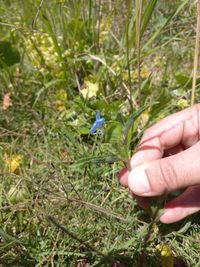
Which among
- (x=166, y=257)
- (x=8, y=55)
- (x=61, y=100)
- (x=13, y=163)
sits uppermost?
(x=8, y=55)

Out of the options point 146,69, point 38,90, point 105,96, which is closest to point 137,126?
point 105,96

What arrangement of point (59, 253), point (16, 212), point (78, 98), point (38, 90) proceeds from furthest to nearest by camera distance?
point (38, 90) → point (78, 98) → point (16, 212) → point (59, 253)

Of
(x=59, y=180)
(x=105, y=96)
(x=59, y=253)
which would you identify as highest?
(x=105, y=96)

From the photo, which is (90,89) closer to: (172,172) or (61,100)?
(61,100)

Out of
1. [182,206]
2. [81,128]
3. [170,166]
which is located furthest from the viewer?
[81,128]

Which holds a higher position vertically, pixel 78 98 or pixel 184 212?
pixel 78 98

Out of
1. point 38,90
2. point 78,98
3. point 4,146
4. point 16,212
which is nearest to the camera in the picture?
point 16,212

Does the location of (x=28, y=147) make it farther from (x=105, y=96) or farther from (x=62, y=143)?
(x=105, y=96)

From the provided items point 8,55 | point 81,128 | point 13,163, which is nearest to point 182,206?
point 81,128
